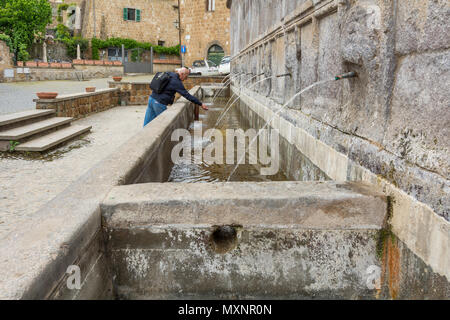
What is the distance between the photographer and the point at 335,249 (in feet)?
6.59

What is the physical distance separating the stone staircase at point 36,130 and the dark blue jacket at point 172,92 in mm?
1919

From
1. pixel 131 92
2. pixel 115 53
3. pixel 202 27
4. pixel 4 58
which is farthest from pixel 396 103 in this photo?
pixel 115 53

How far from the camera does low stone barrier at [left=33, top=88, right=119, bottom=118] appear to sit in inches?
310

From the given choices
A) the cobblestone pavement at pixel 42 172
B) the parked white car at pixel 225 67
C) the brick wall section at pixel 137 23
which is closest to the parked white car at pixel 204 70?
the parked white car at pixel 225 67

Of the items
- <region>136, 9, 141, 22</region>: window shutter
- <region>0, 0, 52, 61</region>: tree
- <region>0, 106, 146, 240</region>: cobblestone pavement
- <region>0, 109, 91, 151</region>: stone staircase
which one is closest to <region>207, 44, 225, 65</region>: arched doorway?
<region>136, 9, 141, 22</region>: window shutter

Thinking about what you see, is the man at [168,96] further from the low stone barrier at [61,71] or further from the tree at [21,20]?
the tree at [21,20]

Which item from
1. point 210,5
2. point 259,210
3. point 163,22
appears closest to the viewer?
point 259,210

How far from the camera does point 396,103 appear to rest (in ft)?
6.66

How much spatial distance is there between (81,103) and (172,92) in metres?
4.10

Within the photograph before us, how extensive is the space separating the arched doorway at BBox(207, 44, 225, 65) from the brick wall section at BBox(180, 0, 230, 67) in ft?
1.60

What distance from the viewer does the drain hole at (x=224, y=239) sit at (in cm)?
204

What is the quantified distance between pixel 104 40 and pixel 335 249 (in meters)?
38.5

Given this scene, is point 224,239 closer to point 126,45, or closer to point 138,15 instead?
point 126,45

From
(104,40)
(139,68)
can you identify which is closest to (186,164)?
(139,68)
